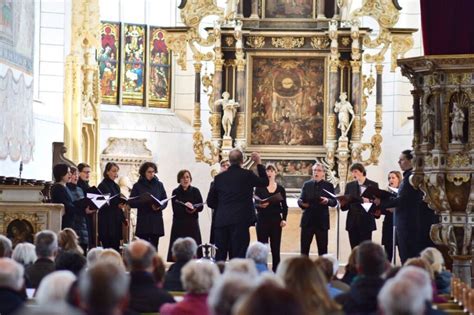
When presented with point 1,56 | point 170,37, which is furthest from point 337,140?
point 1,56

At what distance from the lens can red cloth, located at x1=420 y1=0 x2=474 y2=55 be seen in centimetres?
1278

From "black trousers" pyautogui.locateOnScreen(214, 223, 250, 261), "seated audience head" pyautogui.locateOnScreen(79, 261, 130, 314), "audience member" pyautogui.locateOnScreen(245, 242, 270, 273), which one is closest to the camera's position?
"seated audience head" pyautogui.locateOnScreen(79, 261, 130, 314)

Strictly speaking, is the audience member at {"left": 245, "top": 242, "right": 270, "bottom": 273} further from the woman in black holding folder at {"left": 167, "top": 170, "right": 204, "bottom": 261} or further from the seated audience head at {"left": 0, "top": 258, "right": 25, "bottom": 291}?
the woman in black holding folder at {"left": 167, "top": 170, "right": 204, "bottom": 261}

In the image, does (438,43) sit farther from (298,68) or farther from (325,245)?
(298,68)

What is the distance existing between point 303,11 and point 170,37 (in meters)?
2.32

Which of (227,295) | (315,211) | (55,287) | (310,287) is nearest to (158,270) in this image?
(310,287)

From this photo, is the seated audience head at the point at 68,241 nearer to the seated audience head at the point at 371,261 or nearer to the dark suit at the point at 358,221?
the seated audience head at the point at 371,261

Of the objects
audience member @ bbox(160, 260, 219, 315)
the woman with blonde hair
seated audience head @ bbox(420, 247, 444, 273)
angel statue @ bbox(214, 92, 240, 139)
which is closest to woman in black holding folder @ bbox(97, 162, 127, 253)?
angel statue @ bbox(214, 92, 240, 139)

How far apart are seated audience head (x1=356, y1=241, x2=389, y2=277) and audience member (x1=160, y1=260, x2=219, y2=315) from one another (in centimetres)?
94

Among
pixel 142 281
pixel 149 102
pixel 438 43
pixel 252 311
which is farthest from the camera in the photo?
pixel 149 102

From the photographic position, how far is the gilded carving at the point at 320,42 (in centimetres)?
2147

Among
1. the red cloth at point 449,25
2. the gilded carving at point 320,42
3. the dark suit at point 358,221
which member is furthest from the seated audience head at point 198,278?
the gilded carving at point 320,42

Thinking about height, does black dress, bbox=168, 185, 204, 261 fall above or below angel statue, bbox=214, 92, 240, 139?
below

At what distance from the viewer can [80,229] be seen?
15297 millimetres
